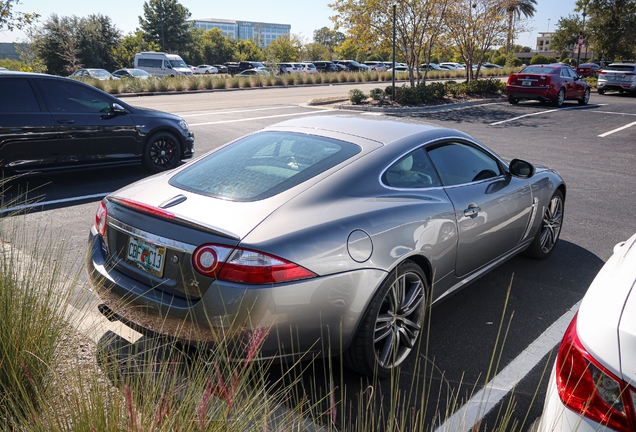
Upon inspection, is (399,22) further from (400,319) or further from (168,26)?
(168,26)

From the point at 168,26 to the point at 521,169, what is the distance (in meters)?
85.0

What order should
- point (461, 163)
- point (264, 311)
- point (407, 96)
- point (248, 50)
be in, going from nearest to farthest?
point (264, 311) < point (461, 163) < point (407, 96) < point (248, 50)

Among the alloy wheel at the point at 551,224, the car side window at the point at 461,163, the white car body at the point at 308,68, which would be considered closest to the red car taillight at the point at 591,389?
the car side window at the point at 461,163

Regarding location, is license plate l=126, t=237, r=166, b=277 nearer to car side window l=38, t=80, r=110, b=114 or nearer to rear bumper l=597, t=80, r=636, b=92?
car side window l=38, t=80, r=110, b=114

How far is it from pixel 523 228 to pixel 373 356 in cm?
241

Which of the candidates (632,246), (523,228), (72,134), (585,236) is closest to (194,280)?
(632,246)

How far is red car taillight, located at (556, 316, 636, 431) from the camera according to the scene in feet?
5.83

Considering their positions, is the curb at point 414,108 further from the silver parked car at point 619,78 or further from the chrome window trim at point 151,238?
the chrome window trim at point 151,238

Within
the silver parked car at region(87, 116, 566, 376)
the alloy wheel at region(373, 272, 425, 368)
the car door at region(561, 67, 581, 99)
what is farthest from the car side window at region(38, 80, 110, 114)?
the car door at region(561, 67, 581, 99)

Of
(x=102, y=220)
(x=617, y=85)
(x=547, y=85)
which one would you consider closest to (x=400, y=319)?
(x=102, y=220)

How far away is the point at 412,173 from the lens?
4012mm

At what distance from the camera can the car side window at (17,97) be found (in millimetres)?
7527

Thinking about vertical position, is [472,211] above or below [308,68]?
below

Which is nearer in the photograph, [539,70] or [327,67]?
[539,70]
